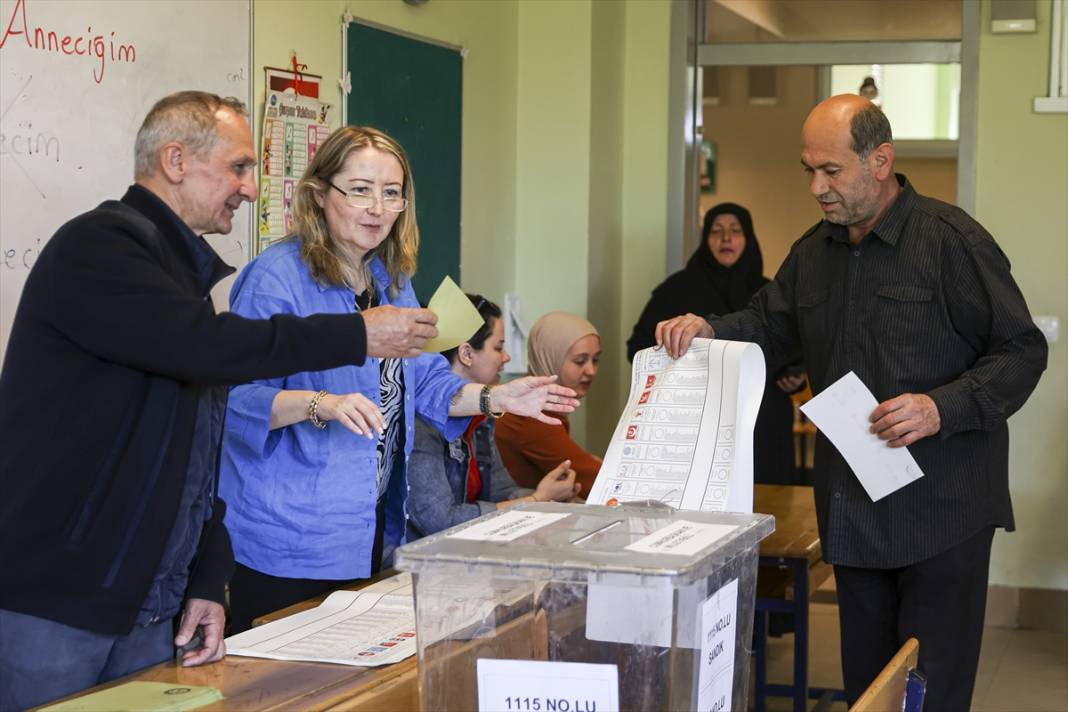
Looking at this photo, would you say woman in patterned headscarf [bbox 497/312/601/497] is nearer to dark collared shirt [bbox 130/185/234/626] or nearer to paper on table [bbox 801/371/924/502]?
paper on table [bbox 801/371/924/502]

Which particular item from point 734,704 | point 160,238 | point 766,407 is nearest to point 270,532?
point 160,238

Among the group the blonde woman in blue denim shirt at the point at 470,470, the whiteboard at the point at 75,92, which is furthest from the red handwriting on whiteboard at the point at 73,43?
the blonde woman in blue denim shirt at the point at 470,470

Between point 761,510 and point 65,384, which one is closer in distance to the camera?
point 65,384

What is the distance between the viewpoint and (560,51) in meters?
5.60

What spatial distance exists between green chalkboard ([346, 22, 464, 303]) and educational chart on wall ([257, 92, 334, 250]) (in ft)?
0.91

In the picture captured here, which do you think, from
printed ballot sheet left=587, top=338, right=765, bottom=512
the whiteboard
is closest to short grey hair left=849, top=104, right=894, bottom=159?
printed ballot sheet left=587, top=338, right=765, bottom=512

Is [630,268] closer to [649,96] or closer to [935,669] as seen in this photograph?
[649,96]

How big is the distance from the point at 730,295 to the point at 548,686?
4250 mm

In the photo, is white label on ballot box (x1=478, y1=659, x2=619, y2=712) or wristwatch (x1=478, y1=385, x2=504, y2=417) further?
wristwatch (x1=478, y1=385, x2=504, y2=417)

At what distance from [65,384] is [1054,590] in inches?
197

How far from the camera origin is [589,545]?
1529mm

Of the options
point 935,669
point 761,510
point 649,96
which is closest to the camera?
point 935,669

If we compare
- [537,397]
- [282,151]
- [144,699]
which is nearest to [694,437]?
[537,397]

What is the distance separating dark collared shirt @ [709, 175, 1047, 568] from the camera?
269 cm
